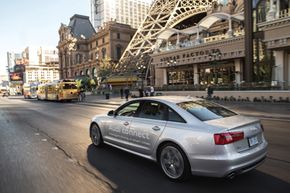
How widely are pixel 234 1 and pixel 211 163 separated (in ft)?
192

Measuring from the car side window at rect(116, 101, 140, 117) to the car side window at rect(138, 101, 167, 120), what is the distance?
0.25 meters

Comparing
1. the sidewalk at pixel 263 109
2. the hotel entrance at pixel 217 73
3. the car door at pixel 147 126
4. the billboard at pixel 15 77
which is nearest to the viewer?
the car door at pixel 147 126

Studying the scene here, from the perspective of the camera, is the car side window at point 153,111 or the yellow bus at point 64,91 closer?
the car side window at point 153,111

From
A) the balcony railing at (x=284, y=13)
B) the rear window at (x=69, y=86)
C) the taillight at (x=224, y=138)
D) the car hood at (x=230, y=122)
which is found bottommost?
the taillight at (x=224, y=138)

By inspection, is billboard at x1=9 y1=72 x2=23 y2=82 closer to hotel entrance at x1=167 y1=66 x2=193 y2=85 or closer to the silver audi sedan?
hotel entrance at x1=167 y1=66 x2=193 y2=85

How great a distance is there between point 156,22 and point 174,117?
190 feet

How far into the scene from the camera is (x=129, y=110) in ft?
21.3

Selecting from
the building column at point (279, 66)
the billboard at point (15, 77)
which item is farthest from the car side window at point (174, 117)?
the billboard at point (15, 77)

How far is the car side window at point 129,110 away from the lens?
247 inches

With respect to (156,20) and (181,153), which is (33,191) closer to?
(181,153)

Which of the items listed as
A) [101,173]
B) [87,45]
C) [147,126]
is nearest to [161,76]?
[147,126]

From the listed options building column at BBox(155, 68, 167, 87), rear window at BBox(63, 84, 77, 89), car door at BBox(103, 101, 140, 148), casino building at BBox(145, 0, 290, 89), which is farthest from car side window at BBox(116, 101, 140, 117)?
building column at BBox(155, 68, 167, 87)

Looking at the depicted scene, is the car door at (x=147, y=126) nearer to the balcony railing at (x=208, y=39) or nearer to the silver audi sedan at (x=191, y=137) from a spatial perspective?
the silver audi sedan at (x=191, y=137)

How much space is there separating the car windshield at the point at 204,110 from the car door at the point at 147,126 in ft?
1.52
